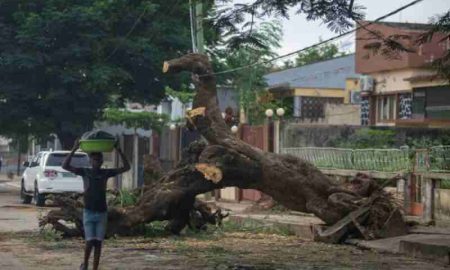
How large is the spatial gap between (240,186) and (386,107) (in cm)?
1958

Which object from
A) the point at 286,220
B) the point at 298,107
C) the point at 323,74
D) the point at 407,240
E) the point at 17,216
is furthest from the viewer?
the point at 323,74

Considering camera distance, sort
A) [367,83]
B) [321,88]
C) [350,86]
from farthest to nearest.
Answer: [321,88], [350,86], [367,83]

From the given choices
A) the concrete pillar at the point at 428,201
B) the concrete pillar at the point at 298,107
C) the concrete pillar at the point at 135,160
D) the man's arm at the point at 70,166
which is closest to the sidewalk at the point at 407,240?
the concrete pillar at the point at 428,201

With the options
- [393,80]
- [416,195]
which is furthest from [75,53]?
[416,195]

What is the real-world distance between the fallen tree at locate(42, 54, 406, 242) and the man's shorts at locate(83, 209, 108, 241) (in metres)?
3.81

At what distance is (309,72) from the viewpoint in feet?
152

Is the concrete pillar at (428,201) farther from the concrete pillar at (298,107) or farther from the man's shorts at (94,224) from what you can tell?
the concrete pillar at (298,107)

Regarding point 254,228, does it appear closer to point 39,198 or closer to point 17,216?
point 17,216

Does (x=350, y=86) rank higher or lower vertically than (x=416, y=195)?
higher

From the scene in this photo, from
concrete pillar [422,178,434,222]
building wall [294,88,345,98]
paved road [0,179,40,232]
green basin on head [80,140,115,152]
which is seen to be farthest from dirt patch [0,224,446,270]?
building wall [294,88,345,98]

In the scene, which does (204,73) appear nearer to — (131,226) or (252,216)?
(131,226)

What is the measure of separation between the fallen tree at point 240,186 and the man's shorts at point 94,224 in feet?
12.5

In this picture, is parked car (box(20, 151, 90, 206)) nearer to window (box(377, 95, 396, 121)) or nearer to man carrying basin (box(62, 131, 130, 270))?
window (box(377, 95, 396, 121))

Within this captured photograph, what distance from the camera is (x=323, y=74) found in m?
45.4
